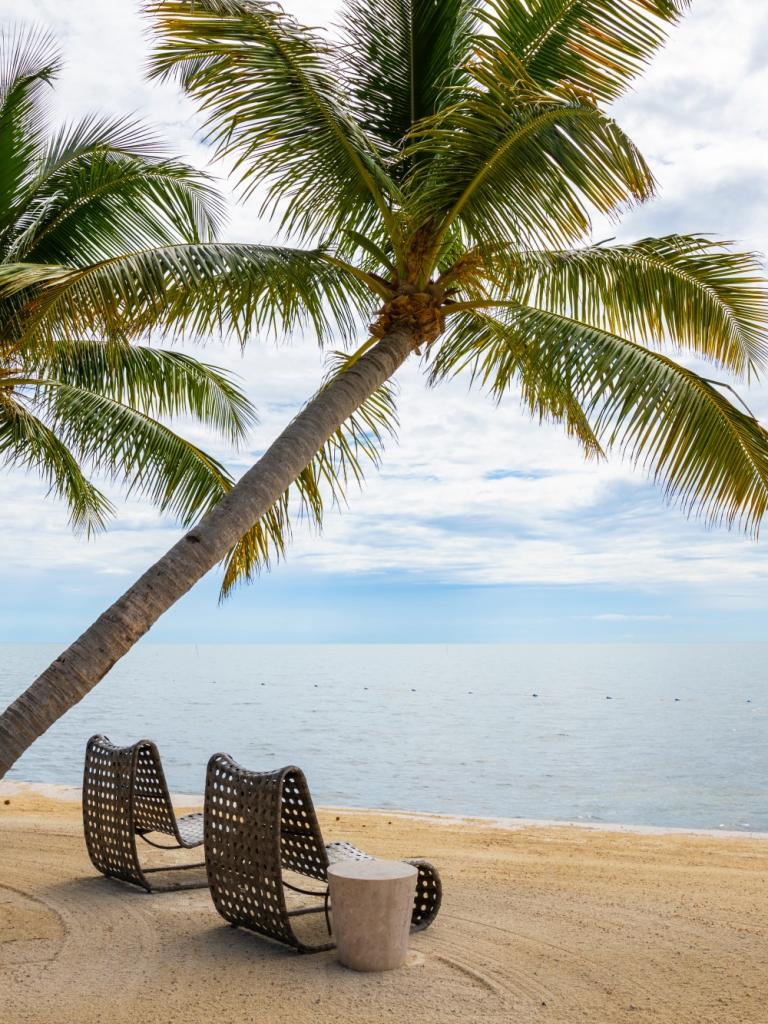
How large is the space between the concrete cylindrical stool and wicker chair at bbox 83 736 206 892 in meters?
1.82

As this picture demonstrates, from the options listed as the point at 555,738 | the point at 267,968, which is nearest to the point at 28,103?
the point at 267,968

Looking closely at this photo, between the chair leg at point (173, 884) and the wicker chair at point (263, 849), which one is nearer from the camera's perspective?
the wicker chair at point (263, 849)

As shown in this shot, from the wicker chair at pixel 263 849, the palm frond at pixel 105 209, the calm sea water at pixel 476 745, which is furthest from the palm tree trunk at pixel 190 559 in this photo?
the calm sea water at pixel 476 745

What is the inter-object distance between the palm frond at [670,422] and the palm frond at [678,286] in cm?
56

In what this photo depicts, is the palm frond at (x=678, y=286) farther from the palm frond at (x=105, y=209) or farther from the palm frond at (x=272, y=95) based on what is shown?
the palm frond at (x=105, y=209)

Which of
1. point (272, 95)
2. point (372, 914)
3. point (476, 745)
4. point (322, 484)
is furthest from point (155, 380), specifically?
point (476, 745)

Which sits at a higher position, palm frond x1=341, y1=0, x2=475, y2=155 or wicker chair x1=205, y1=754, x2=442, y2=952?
palm frond x1=341, y1=0, x2=475, y2=155

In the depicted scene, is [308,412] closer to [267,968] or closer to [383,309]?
[383,309]

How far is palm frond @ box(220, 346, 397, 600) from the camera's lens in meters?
8.19

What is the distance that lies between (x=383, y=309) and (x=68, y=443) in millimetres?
5156

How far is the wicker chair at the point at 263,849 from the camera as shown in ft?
15.7

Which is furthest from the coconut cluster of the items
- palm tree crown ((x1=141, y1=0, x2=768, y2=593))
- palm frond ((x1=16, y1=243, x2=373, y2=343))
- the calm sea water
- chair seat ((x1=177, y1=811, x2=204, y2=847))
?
the calm sea water

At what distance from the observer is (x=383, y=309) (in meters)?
6.98

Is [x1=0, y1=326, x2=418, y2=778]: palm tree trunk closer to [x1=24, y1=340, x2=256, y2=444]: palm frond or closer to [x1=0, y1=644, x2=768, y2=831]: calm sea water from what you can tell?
[x1=24, y1=340, x2=256, y2=444]: palm frond
